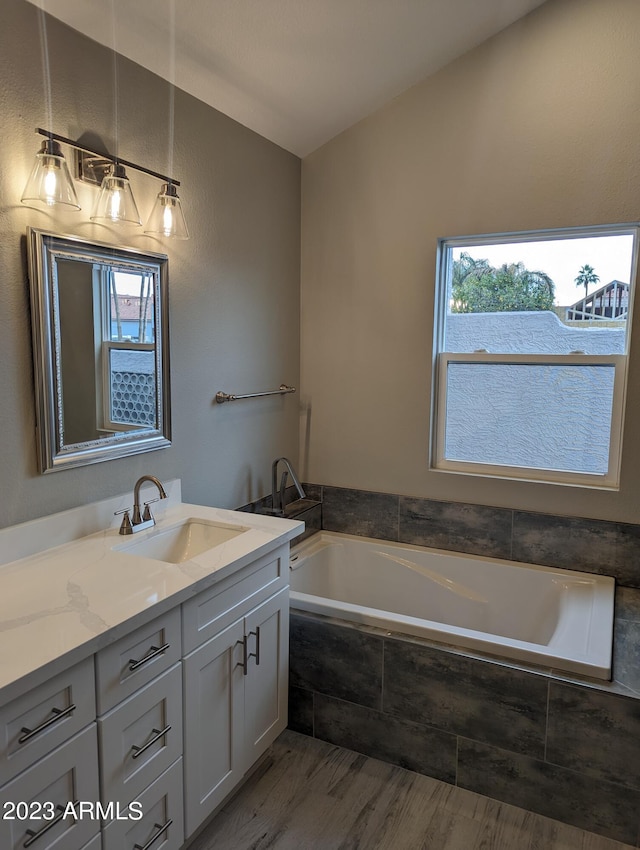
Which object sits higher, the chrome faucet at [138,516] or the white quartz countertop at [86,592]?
the chrome faucet at [138,516]

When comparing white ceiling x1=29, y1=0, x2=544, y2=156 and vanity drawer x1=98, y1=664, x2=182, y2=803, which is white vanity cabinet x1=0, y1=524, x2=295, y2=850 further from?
white ceiling x1=29, y1=0, x2=544, y2=156

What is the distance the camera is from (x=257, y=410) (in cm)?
290

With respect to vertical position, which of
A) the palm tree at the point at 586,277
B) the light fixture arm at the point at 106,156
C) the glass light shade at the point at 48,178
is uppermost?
the light fixture arm at the point at 106,156

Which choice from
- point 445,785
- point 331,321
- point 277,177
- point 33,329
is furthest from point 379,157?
point 445,785

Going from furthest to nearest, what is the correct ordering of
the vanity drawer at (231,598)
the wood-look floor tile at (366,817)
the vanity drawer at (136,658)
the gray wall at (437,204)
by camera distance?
the gray wall at (437,204) → the wood-look floor tile at (366,817) → the vanity drawer at (231,598) → the vanity drawer at (136,658)

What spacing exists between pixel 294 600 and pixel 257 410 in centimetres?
94

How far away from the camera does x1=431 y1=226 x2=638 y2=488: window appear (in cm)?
264

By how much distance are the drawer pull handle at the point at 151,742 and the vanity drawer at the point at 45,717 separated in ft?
0.69

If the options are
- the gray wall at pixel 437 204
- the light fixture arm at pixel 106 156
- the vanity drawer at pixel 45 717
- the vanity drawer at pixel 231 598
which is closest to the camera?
the vanity drawer at pixel 45 717

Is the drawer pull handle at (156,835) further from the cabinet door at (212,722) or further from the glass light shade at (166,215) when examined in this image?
the glass light shade at (166,215)

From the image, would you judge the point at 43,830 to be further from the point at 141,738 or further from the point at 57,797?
the point at 141,738

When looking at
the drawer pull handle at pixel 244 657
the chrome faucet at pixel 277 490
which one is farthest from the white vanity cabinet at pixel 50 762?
the chrome faucet at pixel 277 490

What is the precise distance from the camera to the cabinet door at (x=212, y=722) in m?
1.68

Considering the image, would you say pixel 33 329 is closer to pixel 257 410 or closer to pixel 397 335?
pixel 257 410
